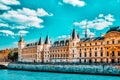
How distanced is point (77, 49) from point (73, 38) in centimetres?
398

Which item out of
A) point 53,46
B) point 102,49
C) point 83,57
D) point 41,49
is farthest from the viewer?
point 41,49

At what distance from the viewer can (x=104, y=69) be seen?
65375 millimetres

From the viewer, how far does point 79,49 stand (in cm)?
9106

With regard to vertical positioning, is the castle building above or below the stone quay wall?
above

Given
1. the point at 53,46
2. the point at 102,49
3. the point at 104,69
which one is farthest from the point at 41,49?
the point at 104,69

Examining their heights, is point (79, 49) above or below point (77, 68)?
above

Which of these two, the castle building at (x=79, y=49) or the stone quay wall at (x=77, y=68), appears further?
the castle building at (x=79, y=49)

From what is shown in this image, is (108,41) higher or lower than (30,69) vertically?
higher

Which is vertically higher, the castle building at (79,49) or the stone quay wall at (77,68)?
the castle building at (79,49)

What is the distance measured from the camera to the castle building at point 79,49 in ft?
259

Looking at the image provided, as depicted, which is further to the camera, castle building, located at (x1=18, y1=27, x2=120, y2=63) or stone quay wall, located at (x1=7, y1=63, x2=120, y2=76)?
castle building, located at (x1=18, y1=27, x2=120, y2=63)

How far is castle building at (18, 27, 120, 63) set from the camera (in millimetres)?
78812

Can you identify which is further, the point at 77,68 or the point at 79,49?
the point at 79,49

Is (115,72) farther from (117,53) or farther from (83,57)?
(83,57)
